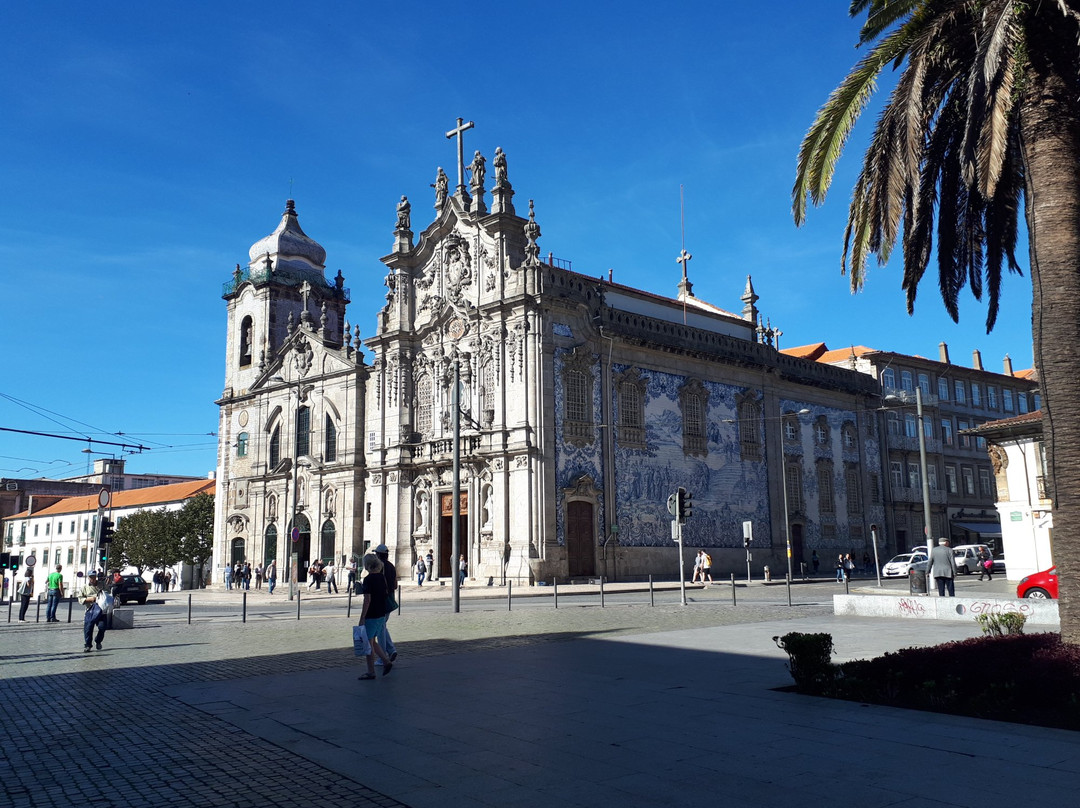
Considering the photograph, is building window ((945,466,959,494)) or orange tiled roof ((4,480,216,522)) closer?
building window ((945,466,959,494))

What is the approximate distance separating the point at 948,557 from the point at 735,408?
31.1 meters

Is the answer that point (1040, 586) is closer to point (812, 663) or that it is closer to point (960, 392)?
point (812, 663)

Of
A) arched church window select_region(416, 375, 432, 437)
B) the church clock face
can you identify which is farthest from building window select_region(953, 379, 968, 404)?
arched church window select_region(416, 375, 432, 437)

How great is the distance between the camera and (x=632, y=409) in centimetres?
4459

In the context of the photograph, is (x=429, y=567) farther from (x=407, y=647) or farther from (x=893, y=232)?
(x=893, y=232)

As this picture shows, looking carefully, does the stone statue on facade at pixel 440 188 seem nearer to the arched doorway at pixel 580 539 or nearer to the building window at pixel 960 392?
the arched doorway at pixel 580 539

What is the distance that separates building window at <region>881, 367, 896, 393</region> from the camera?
202 feet

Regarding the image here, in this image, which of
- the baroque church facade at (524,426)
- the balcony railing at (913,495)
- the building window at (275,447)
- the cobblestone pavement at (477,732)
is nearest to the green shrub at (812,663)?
the cobblestone pavement at (477,732)

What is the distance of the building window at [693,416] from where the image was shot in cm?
4719

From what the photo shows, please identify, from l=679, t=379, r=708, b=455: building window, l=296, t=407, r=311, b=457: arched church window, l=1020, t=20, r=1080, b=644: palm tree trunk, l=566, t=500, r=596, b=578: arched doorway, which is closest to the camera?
l=1020, t=20, r=1080, b=644: palm tree trunk

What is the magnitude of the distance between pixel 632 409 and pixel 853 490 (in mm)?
20416

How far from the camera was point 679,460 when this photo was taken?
152 ft

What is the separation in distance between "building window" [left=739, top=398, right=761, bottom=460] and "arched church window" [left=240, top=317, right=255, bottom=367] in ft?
109

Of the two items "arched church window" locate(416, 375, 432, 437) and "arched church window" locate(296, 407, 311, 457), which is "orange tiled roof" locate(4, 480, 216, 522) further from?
"arched church window" locate(416, 375, 432, 437)
